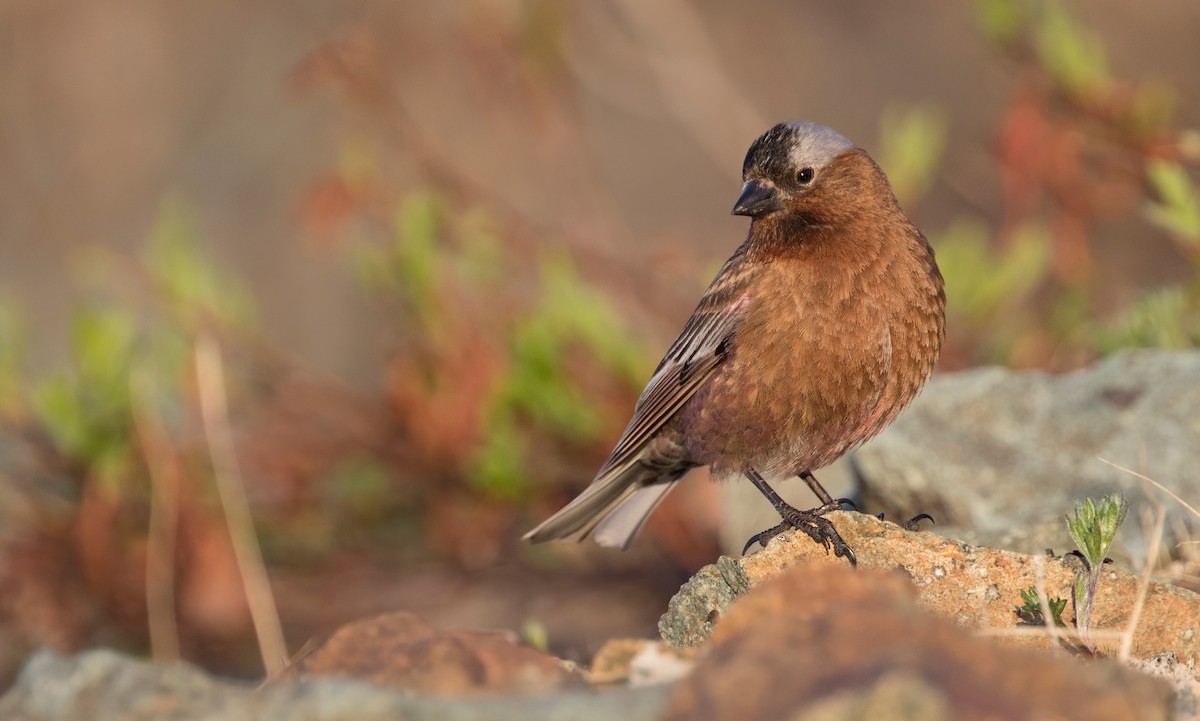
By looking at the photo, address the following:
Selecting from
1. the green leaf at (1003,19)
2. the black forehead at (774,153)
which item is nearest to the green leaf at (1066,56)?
the green leaf at (1003,19)

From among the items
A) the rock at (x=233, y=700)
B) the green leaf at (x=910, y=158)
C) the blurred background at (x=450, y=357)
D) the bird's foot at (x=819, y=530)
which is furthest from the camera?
the green leaf at (x=910, y=158)

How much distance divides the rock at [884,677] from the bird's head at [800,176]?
2.41 metres

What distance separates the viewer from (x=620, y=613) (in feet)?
22.6

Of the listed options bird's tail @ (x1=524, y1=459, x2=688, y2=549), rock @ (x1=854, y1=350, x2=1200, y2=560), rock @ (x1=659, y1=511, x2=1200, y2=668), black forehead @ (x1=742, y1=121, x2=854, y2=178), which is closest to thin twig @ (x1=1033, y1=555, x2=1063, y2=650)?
rock @ (x1=659, y1=511, x2=1200, y2=668)

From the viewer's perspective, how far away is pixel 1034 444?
5.14m

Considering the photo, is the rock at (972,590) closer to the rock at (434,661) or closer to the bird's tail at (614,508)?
the rock at (434,661)

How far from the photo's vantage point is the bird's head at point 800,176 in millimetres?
4750

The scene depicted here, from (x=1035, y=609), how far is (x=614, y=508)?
7.02 ft

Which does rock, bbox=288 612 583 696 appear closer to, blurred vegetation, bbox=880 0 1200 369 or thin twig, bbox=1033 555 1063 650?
thin twig, bbox=1033 555 1063 650

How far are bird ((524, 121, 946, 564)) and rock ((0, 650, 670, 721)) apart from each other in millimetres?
1723

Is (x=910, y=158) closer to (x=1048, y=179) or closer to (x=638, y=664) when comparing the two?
(x=1048, y=179)

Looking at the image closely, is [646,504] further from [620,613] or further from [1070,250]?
[1070,250]

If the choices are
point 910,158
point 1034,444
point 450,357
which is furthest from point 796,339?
point 910,158

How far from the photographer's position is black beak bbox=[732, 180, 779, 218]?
15.6ft
